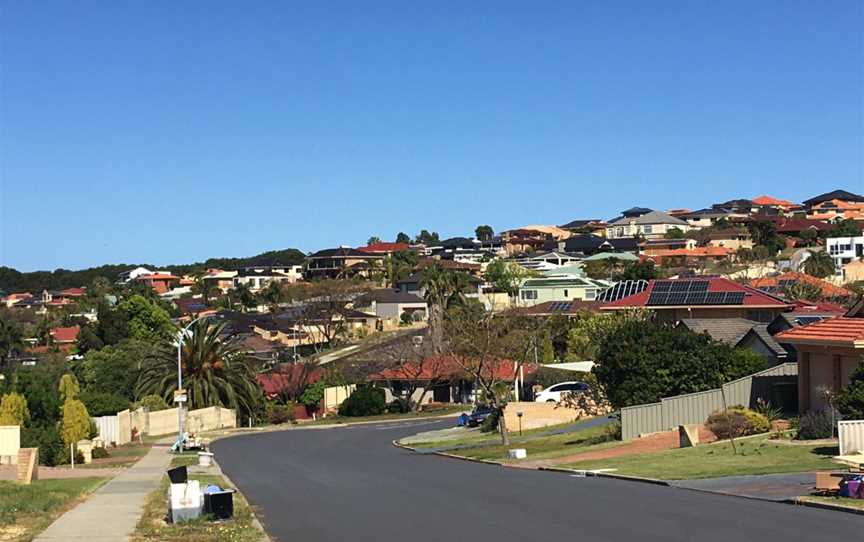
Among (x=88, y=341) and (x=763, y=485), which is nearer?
(x=763, y=485)

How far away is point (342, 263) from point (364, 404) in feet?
347

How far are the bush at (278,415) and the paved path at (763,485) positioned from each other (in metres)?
53.5

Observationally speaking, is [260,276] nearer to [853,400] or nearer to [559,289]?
[559,289]

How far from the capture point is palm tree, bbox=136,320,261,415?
7119 cm

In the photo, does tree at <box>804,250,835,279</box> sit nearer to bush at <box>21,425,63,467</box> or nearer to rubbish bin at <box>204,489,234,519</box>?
bush at <box>21,425,63,467</box>

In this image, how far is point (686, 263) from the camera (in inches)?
6019

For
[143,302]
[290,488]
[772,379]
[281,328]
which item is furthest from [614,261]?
[290,488]

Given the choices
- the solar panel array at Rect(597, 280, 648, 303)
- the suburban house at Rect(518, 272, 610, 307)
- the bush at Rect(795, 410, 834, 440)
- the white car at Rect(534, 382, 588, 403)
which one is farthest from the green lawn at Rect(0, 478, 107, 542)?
the suburban house at Rect(518, 272, 610, 307)

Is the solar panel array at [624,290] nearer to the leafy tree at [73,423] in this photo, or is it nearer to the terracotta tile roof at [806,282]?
the terracotta tile roof at [806,282]

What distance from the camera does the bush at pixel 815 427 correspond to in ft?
104

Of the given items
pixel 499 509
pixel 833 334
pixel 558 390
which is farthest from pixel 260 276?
pixel 499 509

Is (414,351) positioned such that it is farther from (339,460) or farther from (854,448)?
(854,448)

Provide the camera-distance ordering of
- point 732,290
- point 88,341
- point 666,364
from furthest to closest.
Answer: point 88,341, point 732,290, point 666,364

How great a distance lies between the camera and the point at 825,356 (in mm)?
36281
